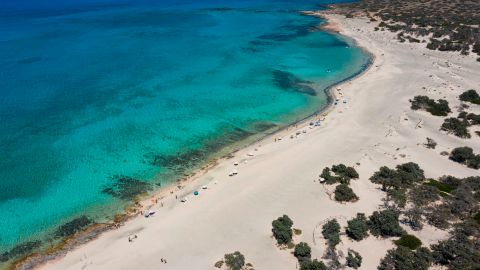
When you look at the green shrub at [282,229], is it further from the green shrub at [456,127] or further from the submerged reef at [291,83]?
the submerged reef at [291,83]

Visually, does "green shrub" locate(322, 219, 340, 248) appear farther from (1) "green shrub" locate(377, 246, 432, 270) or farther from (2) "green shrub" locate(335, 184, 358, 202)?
(2) "green shrub" locate(335, 184, 358, 202)

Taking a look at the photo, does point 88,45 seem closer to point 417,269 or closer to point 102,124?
point 102,124

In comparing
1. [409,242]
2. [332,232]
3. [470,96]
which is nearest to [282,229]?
[332,232]

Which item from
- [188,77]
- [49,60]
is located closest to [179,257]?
[188,77]

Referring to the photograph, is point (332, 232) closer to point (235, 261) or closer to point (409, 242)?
point (409, 242)

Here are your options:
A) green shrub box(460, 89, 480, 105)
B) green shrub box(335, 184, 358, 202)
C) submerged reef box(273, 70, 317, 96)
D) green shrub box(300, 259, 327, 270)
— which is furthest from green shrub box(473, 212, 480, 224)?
submerged reef box(273, 70, 317, 96)

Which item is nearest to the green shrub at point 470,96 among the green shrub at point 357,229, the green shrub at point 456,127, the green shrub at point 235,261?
the green shrub at point 456,127
